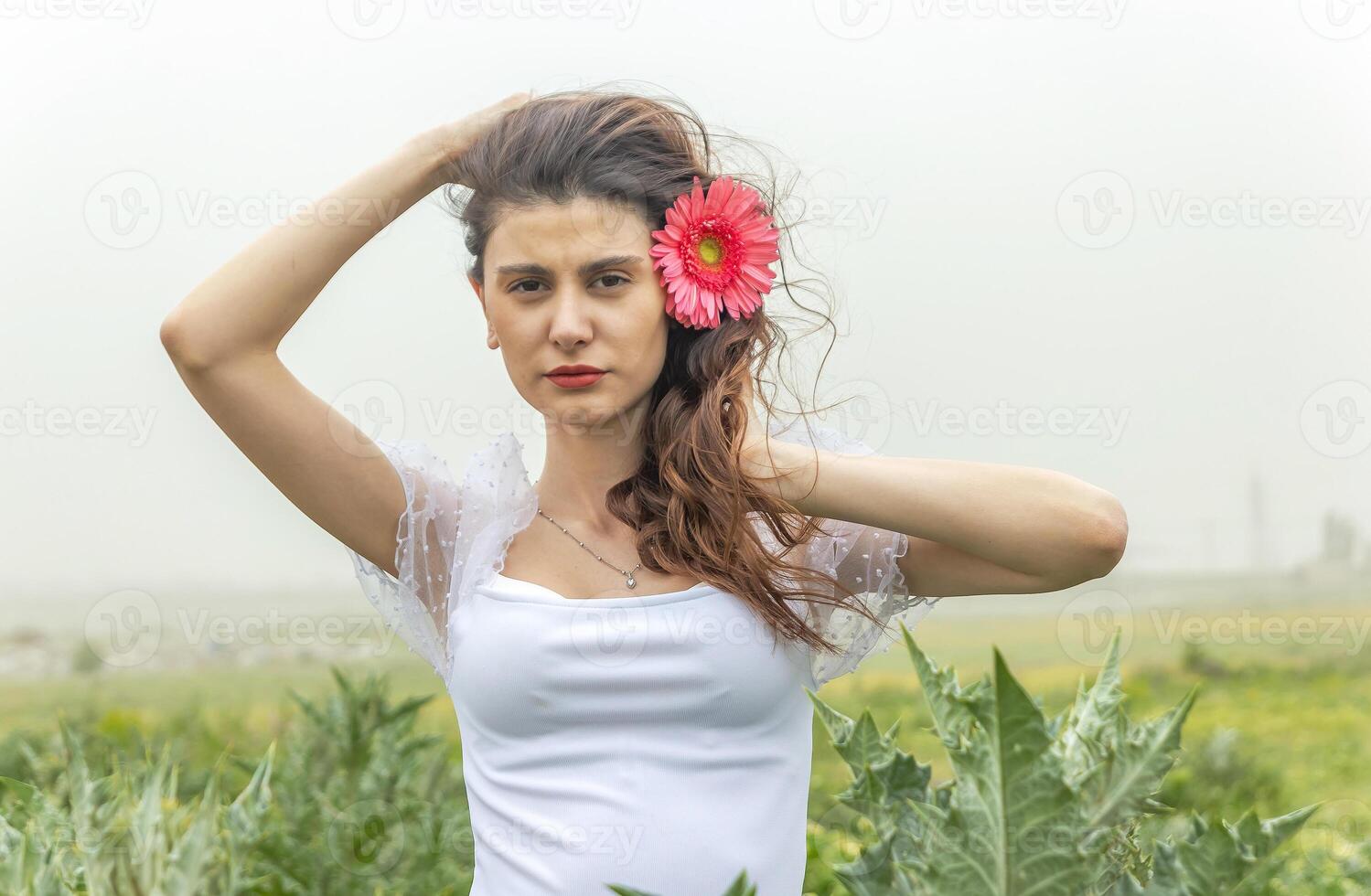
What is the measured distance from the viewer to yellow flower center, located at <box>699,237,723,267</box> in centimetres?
142

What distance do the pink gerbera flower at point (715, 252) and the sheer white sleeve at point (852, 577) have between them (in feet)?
0.56

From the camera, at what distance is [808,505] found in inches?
49.3

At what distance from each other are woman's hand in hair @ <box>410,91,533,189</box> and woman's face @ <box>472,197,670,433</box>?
0.12 metres

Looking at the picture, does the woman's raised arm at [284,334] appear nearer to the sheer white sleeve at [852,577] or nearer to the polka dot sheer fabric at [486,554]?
the polka dot sheer fabric at [486,554]

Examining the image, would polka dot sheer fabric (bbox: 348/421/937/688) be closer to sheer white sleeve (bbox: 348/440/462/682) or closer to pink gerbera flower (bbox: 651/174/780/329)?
sheer white sleeve (bbox: 348/440/462/682)

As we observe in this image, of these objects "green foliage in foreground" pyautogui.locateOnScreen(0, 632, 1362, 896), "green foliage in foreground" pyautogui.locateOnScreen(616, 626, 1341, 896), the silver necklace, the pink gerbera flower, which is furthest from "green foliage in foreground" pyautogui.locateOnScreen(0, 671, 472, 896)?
the pink gerbera flower

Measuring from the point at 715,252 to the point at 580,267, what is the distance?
19 centimetres

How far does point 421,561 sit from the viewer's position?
148 cm

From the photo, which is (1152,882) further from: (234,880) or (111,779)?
(111,779)

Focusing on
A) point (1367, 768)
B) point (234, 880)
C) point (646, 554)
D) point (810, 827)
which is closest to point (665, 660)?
point (646, 554)
